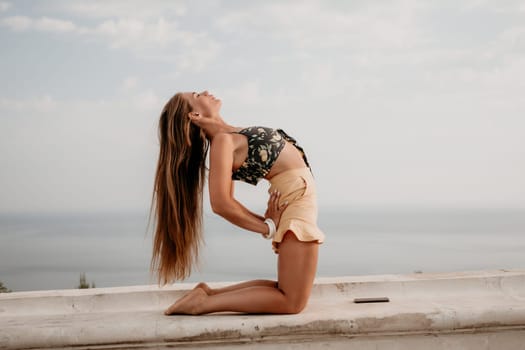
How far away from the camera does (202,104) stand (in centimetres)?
351

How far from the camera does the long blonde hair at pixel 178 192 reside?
3.52m

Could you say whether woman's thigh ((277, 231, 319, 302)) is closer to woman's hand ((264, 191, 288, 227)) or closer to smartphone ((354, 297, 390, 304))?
woman's hand ((264, 191, 288, 227))

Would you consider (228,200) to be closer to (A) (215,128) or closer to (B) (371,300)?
(A) (215,128)

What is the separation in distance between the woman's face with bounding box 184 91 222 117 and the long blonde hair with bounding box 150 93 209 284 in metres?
0.03

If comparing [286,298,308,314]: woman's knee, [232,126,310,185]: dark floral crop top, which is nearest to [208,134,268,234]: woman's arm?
[232,126,310,185]: dark floral crop top

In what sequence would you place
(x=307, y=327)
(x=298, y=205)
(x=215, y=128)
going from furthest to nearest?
(x=215, y=128) → (x=298, y=205) → (x=307, y=327)

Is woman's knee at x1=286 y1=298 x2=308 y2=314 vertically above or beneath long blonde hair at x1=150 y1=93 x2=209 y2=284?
beneath

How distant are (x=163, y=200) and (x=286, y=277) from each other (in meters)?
0.78

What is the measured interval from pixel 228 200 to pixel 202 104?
0.56 m

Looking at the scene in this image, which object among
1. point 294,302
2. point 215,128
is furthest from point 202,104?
point 294,302

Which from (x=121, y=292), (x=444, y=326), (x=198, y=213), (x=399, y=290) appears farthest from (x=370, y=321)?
(x=121, y=292)

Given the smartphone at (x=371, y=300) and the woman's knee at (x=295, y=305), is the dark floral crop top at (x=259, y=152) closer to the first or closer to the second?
the woman's knee at (x=295, y=305)

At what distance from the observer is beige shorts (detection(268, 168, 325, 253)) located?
3.30 m

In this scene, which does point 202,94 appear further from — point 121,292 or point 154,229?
point 121,292
